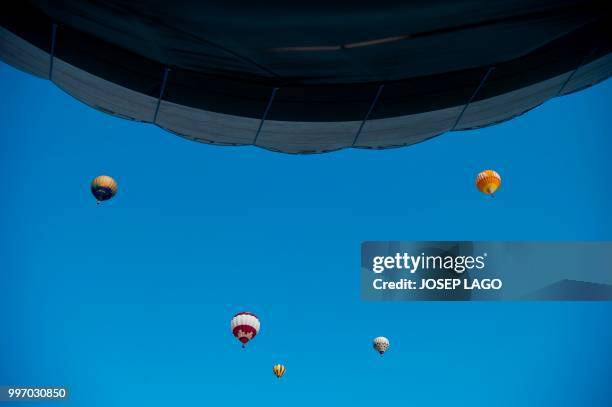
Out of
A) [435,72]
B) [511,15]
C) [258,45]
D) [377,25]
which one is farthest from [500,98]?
[258,45]

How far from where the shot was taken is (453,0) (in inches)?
266

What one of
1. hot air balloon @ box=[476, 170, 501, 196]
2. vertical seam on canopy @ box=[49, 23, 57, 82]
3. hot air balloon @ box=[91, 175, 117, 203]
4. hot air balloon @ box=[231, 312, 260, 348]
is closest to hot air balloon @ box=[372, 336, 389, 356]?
hot air balloon @ box=[231, 312, 260, 348]

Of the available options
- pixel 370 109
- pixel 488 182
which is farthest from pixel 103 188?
pixel 370 109

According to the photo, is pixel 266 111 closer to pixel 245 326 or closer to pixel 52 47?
pixel 52 47

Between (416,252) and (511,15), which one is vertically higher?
(416,252)

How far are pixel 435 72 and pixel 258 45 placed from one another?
2.23 metres

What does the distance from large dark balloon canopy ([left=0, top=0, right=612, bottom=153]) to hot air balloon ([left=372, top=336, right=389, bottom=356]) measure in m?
22.9

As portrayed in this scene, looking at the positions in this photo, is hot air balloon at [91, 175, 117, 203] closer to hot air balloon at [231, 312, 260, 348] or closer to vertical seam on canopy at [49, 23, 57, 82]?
hot air balloon at [231, 312, 260, 348]

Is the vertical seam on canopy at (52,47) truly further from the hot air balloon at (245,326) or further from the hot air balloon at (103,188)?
the hot air balloon at (103,188)

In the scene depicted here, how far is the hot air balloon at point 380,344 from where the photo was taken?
104ft

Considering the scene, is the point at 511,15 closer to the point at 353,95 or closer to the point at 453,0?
the point at 453,0

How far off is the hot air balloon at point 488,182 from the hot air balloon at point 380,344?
1147 cm

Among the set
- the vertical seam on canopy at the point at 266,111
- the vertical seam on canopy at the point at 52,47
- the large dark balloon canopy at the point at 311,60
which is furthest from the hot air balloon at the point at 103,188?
the vertical seam on canopy at the point at 52,47

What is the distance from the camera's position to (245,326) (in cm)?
2334
